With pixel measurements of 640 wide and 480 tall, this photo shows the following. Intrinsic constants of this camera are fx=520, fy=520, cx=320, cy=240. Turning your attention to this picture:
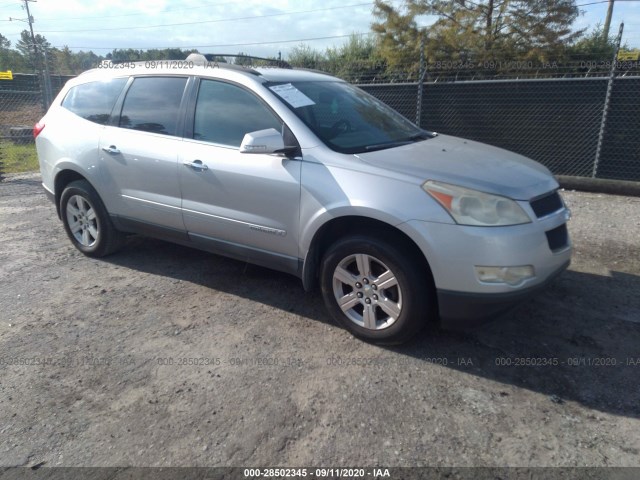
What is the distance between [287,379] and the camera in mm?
3248

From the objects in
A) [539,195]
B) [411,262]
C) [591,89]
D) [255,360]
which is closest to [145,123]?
[255,360]

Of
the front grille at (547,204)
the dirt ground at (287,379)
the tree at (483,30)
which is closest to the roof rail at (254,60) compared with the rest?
the dirt ground at (287,379)

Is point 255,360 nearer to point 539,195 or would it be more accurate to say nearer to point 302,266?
point 302,266

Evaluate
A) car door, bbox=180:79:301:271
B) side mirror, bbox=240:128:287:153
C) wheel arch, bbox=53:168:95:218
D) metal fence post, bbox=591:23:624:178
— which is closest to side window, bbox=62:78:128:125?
wheel arch, bbox=53:168:95:218

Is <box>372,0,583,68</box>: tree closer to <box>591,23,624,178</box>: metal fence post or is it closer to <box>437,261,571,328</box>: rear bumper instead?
<box>591,23,624,178</box>: metal fence post

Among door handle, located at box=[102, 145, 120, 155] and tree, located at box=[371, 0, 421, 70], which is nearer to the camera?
door handle, located at box=[102, 145, 120, 155]

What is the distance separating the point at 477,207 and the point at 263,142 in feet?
4.91

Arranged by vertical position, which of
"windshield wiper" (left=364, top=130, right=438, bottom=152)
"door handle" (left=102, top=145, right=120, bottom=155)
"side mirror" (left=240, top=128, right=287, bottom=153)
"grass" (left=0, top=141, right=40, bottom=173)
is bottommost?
"grass" (left=0, top=141, right=40, bottom=173)

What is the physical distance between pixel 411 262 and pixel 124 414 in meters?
1.94

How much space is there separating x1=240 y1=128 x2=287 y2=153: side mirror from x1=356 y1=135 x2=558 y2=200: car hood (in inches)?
22.8

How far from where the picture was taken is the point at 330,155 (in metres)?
3.61

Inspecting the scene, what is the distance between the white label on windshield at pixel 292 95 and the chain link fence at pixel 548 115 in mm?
5620

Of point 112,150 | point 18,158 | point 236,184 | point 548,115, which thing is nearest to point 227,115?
point 236,184

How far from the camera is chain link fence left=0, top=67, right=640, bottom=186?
26.1ft
